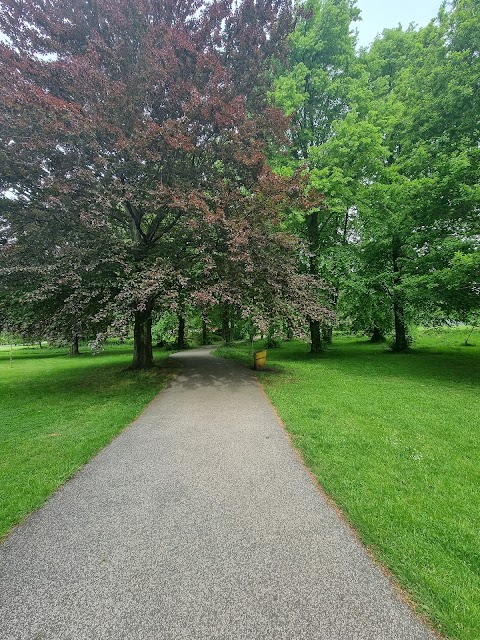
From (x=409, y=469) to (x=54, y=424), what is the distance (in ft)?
21.2

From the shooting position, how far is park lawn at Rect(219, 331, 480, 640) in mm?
2246

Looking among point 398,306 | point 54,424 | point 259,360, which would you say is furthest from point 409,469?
point 398,306

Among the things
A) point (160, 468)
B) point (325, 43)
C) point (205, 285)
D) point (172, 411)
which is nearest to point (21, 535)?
point (160, 468)

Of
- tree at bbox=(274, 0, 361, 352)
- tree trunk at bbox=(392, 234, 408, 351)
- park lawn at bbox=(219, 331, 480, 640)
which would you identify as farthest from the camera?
tree at bbox=(274, 0, 361, 352)

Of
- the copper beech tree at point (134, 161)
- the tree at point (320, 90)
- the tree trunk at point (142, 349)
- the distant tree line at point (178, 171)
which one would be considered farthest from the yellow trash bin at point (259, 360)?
the tree trunk at point (142, 349)

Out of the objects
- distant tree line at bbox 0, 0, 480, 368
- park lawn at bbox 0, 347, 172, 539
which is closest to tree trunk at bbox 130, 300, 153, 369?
Result: distant tree line at bbox 0, 0, 480, 368

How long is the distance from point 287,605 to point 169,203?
8.98m

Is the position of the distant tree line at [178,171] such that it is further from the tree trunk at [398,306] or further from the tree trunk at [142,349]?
the tree trunk at [398,306]

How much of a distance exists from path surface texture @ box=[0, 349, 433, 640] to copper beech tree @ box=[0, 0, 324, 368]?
495 cm

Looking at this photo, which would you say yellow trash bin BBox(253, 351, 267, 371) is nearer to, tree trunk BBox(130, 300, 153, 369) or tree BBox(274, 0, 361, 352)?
tree BBox(274, 0, 361, 352)

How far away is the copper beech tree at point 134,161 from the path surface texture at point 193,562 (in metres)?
4.95

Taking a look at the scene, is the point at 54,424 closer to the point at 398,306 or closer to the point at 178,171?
the point at 178,171

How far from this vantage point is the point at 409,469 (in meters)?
4.01

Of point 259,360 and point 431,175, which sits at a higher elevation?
point 431,175
